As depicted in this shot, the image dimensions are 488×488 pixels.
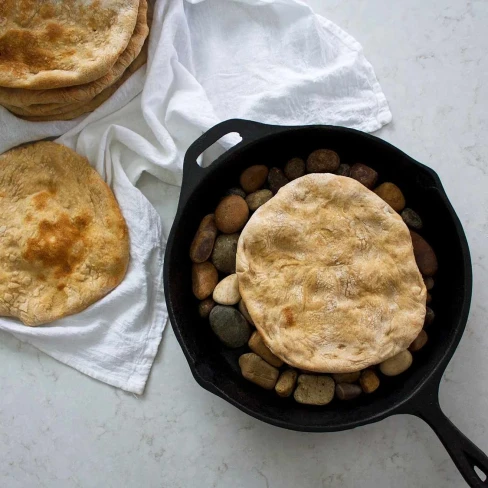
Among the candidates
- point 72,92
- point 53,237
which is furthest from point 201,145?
point 53,237

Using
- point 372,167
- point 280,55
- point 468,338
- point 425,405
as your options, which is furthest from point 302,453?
point 280,55

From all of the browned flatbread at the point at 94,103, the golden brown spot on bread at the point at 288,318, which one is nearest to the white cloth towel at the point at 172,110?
the browned flatbread at the point at 94,103

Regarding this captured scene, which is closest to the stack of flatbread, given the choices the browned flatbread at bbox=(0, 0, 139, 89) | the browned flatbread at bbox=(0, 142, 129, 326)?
the browned flatbread at bbox=(0, 0, 139, 89)

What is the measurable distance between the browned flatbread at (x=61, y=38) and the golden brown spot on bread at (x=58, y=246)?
339 millimetres

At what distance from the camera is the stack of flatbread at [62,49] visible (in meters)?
1.25

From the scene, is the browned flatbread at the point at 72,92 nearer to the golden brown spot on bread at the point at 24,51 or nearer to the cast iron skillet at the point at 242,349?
the golden brown spot on bread at the point at 24,51

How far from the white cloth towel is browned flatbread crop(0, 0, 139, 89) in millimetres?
142

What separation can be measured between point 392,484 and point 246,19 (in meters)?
1.31

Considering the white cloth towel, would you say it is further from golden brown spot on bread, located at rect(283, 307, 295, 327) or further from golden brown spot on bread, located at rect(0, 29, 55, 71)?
golden brown spot on bread, located at rect(283, 307, 295, 327)

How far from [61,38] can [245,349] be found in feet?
2.90

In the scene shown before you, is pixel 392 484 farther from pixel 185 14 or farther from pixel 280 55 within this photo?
pixel 185 14

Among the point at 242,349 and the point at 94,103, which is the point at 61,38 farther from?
the point at 242,349

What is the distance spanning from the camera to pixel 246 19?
1.50m

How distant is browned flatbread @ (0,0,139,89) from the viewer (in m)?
1.25
